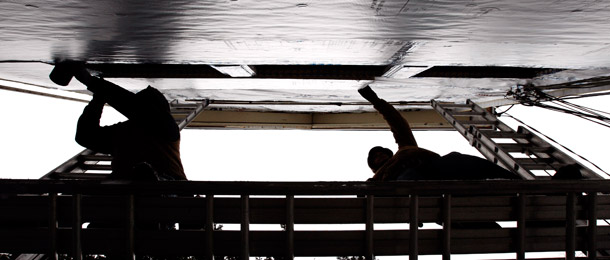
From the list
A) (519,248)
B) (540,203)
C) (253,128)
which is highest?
(253,128)

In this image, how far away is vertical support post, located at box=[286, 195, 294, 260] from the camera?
230 cm

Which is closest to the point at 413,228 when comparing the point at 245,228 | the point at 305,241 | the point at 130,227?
the point at 305,241

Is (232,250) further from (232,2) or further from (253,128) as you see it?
(253,128)

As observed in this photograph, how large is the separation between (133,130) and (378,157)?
2.66 metres

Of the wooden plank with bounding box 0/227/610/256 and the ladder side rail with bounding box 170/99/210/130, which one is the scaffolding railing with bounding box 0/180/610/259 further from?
the ladder side rail with bounding box 170/99/210/130

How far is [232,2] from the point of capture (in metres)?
2.25

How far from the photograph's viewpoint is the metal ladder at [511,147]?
194 inches

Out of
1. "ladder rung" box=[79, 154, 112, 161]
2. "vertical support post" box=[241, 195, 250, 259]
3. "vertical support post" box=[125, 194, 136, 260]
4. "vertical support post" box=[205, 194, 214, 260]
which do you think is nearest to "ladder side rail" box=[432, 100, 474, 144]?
"vertical support post" box=[241, 195, 250, 259]

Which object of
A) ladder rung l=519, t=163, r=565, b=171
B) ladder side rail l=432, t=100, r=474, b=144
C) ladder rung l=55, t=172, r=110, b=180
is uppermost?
ladder side rail l=432, t=100, r=474, b=144

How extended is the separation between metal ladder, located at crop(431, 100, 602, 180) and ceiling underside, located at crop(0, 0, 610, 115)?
957 mm

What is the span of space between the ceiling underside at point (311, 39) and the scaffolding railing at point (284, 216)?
111 cm

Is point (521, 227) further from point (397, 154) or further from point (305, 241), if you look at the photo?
point (397, 154)

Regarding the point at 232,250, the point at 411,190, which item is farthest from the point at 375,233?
the point at 232,250

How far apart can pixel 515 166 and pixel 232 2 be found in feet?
14.3
